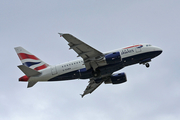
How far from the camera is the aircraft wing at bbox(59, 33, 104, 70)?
151 ft

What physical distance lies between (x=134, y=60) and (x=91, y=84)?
13.1 meters

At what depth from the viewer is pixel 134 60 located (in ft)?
170

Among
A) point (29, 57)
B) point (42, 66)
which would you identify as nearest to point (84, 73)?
point (42, 66)

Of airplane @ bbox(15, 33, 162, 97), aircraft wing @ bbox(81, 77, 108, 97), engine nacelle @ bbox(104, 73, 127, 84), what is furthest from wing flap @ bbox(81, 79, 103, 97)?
airplane @ bbox(15, 33, 162, 97)

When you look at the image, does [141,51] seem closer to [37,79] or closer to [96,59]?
[96,59]

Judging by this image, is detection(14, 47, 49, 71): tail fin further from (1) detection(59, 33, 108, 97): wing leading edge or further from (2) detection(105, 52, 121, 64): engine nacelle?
(2) detection(105, 52, 121, 64): engine nacelle

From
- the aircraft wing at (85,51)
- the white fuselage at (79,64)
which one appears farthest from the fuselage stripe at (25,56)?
the aircraft wing at (85,51)

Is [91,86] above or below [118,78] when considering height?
below

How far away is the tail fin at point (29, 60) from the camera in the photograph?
5426 cm

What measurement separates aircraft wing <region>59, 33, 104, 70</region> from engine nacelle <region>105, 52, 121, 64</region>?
1.25 meters

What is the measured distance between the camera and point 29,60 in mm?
55312

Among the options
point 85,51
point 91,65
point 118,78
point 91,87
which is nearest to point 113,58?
point 91,65

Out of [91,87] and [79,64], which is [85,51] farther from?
[91,87]

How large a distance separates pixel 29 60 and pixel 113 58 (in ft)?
55.9
